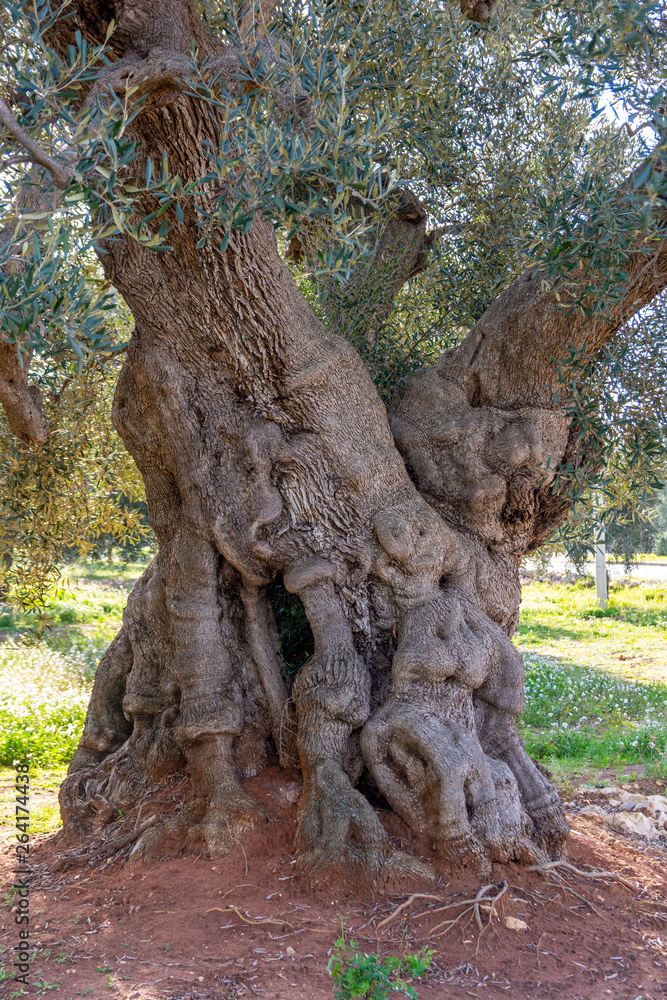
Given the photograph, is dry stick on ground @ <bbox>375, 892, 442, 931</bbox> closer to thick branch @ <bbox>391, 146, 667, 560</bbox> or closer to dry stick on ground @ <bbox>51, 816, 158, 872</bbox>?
dry stick on ground @ <bbox>51, 816, 158, 872</bbox>

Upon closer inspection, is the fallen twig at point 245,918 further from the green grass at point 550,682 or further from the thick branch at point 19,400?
the thick branch at point 19,400

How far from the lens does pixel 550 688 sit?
1019 centimetres

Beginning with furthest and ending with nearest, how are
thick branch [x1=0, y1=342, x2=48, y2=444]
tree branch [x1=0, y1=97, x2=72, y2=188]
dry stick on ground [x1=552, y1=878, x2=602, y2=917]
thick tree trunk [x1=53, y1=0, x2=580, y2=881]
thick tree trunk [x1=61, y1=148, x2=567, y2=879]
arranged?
1. thick branch [x1=0, y1=342, x2=48, y2=444]
2. thick tree trunk [x1=61, y1=148, x2=567, y2=879]
3. thick tree trunk [x1=53, y1=0, x2=580, y2=881]
4. dry stick on ground [x1=552, y1=878, x2=602, y2=917]
5. tree branch [x1=0, y1=97, x2=72, y2=188]

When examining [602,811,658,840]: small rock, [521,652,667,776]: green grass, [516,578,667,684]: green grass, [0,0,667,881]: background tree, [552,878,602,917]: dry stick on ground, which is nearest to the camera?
[0,0,667,881]: background tree

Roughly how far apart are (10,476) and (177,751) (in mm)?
2953

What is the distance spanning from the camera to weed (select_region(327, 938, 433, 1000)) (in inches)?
126

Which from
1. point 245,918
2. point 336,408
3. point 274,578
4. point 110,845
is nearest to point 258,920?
point 245,918

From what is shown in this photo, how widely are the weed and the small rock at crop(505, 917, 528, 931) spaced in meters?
0.50

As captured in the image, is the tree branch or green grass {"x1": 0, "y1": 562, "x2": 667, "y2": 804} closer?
the tree branch

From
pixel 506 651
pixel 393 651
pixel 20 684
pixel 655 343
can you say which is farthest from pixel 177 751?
pixel 20 684

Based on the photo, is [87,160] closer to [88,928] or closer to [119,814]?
[88,928]

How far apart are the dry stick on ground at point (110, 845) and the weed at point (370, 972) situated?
1702 millimetres

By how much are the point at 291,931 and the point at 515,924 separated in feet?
3.71

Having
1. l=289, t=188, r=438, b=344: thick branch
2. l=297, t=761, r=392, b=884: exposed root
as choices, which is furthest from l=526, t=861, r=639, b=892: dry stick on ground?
l=289, t=188, r=438, b=344: thick branch
